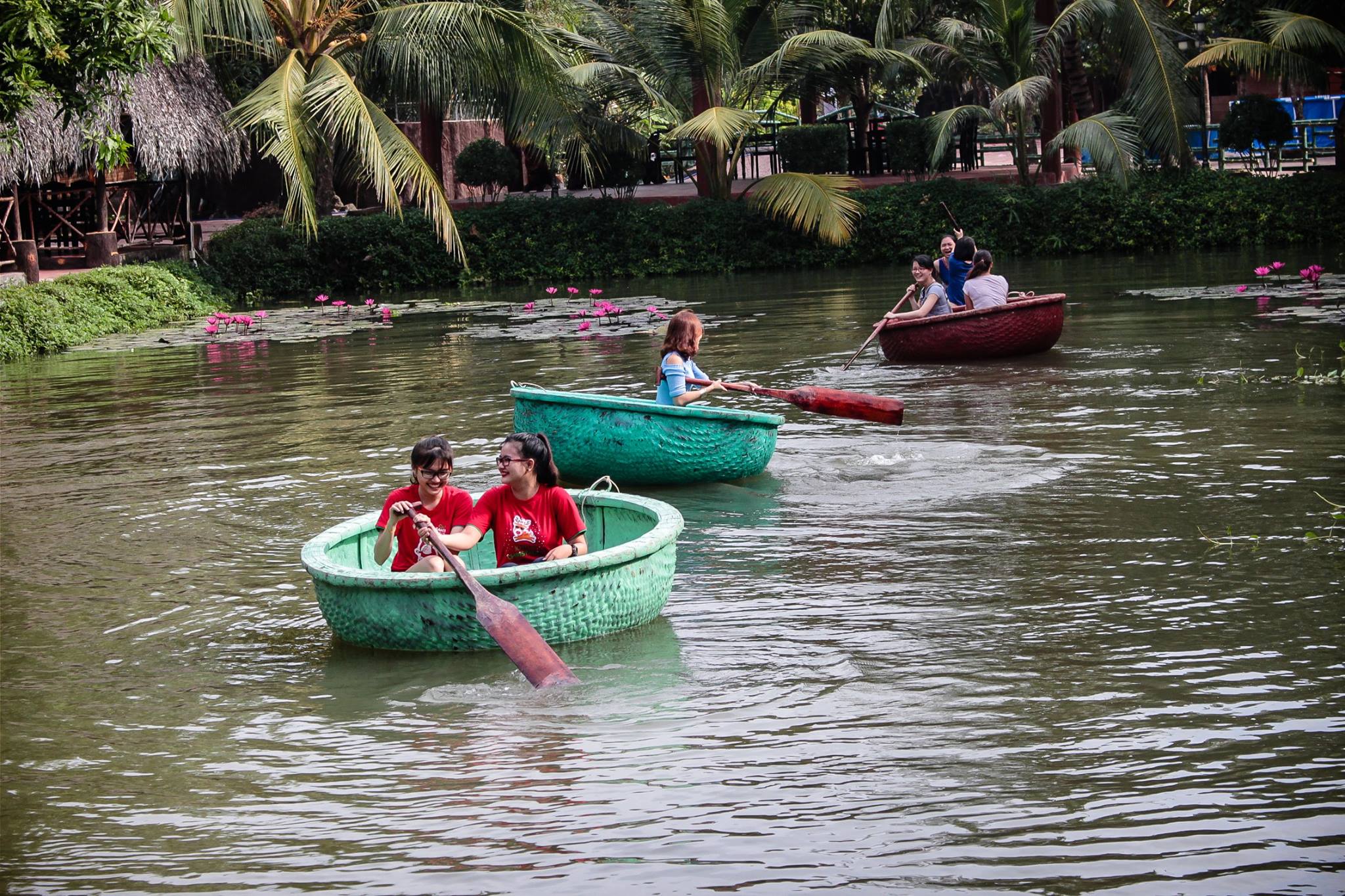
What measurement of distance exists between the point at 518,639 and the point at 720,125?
701 inches

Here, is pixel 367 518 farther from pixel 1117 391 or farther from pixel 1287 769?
pixel 1117 391

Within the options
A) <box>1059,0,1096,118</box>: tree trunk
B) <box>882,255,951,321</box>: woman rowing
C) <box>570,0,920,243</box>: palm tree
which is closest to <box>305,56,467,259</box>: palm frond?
<box>570,0,920,243</box>: palm tree

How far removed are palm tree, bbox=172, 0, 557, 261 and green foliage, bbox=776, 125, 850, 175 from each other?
7160 millimetres

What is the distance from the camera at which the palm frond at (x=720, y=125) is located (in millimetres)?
23094

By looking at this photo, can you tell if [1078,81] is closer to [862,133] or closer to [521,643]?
[862,133]

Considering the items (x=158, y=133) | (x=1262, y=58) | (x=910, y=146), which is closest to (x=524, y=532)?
(x=158, y=133)

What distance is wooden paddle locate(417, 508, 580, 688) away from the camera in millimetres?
6090

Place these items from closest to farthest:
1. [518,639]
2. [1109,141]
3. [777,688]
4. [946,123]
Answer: [777,688] → [518,639] → [1109,141] → [946,123]

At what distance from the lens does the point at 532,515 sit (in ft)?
22.8

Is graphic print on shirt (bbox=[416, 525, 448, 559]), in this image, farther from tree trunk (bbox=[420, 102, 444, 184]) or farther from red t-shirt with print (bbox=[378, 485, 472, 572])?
tree trunk (bbox=[420, 102, 444, 184])

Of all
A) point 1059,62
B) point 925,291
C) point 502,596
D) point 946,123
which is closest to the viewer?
point 502,596

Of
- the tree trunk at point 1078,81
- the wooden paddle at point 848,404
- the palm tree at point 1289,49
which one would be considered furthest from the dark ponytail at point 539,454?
the tree trunk at point 1078,81

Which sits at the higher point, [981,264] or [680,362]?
[981,264]

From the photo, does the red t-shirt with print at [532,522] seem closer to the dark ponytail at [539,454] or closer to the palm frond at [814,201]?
the dark ponytail at [539,454]
